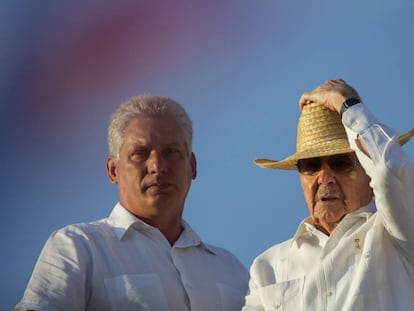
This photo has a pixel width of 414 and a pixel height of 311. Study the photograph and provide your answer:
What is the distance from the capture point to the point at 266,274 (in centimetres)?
459

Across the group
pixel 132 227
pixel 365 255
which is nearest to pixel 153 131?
pixel 132 227

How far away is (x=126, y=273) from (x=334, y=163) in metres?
1.58

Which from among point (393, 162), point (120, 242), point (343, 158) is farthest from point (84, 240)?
point (393, 162)

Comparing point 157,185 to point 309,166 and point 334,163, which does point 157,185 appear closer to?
point 309,166

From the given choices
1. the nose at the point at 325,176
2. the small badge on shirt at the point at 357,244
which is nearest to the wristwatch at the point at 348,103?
the nose at the point at 325,176

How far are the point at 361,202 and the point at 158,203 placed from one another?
158cm

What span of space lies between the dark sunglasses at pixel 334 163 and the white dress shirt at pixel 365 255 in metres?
0.26

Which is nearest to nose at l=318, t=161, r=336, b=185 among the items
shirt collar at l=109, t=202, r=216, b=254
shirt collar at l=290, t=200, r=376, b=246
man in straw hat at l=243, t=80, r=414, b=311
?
man in straw hat at l=243, t=80, r=414, b=311

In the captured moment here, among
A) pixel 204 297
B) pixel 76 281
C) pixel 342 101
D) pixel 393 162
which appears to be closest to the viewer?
pixel 393 162

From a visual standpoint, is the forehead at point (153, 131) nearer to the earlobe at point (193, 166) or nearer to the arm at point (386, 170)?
the earlobe at point (193, 166)

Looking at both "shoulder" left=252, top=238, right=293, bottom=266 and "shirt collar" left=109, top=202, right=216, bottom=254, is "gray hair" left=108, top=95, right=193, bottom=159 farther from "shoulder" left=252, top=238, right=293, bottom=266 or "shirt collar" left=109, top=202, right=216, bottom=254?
"shoulder" left=252, top=238, right=293, bottom=266

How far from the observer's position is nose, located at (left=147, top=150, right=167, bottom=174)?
545cm

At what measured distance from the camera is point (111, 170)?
578cm

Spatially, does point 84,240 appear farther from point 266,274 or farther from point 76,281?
point 266,274
